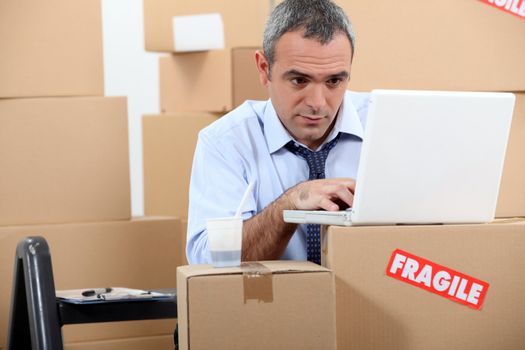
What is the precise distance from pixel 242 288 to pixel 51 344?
0.60 metres

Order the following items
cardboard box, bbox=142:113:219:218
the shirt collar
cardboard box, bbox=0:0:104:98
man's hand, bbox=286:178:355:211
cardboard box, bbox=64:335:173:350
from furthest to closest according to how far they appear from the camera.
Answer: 1. cardboard box, bbox=142:113:219:218
2. cardboard box, bbox=64:335:173:350
3. cardboard box, bbox=0:0:104:98
4. the shirt collar
5. man's hand, bbox=286:178:355:211

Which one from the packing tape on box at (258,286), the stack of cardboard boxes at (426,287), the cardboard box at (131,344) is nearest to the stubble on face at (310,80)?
the stack of cardboard boxes at (426,287)

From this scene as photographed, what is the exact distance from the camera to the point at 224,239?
1295 millimetres

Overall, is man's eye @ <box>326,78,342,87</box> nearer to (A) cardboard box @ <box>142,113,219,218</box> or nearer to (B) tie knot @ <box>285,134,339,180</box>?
(B) tie knot @ <box>285,134,339,180</box>

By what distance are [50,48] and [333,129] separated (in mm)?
910

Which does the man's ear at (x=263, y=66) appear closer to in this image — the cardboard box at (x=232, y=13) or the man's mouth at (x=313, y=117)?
the man's mouth at (x=313, y=117)

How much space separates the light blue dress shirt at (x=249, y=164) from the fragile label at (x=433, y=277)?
479 mm

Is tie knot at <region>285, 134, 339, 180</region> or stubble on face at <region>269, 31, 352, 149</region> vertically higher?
stubble on face at <region>269, 31, 352, 149</region>

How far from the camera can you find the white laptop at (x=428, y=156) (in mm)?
1218

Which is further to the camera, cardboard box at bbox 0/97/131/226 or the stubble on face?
cardboard box at bbox 0/97/131/226

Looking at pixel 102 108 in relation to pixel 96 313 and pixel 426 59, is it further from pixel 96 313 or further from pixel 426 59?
pixel 426 59

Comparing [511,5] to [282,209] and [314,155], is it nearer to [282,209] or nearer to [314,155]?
[314,155]

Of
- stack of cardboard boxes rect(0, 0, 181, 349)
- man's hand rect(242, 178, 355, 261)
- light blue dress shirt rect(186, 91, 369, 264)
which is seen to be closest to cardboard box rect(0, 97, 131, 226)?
stack of cardboard boxes rect(0, 0, 181, 349)

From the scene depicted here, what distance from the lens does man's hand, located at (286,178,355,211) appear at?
55.2 inches
